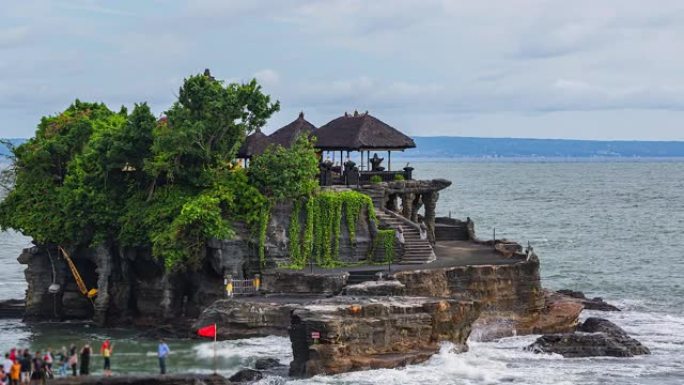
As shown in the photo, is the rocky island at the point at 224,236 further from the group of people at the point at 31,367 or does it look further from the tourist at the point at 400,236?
the group of people at the point at 31,367

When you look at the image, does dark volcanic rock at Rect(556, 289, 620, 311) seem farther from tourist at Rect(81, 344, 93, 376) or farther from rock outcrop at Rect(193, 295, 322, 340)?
tourist at Rect(81, 344, 93, 376)

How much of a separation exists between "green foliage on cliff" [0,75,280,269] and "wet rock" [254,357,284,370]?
8391 mm

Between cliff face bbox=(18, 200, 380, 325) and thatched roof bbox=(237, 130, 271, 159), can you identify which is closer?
cliff face bbox=(18, 200, 380, 325)

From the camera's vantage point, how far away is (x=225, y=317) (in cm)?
4959

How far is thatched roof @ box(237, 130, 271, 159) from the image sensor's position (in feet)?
192

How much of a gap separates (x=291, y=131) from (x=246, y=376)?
19658 millimetres

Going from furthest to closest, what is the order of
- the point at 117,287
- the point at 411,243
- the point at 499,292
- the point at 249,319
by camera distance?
the point at 117,287
the point at 411,243
the point at 499,292
the point at 249,319

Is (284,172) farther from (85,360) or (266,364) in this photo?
(85,360)

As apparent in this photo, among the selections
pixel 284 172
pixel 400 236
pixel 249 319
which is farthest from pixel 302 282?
pixel 400 236

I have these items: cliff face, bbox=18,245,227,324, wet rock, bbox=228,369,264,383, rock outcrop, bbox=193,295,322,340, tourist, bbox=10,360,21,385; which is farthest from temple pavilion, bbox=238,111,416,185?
tourist, bbox=10,360,21,385

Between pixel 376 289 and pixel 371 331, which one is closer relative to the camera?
pixel 371 331

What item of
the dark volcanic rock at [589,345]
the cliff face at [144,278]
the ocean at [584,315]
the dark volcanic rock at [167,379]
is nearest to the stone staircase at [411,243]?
the cliff face at [144,278]

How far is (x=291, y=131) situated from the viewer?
199ft

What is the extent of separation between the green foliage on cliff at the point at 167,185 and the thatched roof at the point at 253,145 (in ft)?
7.64
